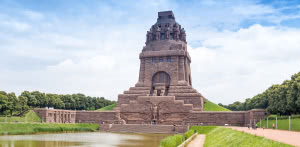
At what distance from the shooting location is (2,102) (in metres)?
54.1

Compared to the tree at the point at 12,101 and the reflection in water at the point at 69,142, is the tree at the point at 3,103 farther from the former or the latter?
the reflection in water at the point at 69,142

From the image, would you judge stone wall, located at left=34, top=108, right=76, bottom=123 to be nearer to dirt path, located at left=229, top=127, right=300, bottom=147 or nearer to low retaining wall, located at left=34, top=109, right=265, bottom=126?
low retaining wall, located at left=34, top=109, right=265, bottom=126

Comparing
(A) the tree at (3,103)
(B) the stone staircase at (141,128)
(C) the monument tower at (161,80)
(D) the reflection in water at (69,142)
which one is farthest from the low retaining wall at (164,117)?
(D) the reflection in water at (69,142)

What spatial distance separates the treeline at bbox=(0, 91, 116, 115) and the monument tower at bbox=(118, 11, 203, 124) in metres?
17.4

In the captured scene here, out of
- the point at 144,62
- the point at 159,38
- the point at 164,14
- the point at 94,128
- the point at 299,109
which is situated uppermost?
the point at 164,14

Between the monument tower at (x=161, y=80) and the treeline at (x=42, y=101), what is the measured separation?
1742cm

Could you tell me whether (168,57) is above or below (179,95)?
above

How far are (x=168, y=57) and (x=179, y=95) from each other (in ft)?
32.4

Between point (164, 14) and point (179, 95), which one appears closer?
point (179, 95)

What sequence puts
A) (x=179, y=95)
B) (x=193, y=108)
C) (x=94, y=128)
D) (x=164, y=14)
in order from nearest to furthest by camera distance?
(x=94, y=128) < (x=193, y=108) < (x=179, y=95) < (x=164, y=14)

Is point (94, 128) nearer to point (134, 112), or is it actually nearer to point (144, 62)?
point (134, 112)

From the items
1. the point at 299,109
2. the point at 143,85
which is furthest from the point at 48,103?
the point at 299,109

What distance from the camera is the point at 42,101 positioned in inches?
2653

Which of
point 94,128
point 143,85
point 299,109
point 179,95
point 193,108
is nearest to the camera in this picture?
point 299,109
